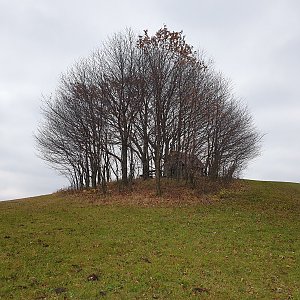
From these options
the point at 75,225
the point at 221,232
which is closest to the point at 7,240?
the point at 75,225

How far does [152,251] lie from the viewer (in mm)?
14875

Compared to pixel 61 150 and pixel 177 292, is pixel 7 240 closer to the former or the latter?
pixel 177 292

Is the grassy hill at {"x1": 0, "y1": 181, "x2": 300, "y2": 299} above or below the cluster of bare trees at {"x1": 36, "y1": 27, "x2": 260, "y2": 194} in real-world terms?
below

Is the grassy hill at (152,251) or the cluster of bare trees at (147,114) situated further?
the cluster of bare trees at (147,114)

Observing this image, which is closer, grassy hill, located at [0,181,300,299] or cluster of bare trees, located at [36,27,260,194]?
grassy hill, located at [0,181,300,299]

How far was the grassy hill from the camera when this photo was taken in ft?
35.7

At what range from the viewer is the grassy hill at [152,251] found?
10.9 meters

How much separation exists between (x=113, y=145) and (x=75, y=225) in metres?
16.9

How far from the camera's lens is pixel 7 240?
15.9 metres

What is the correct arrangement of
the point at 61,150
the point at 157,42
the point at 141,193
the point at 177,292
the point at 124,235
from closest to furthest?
the point at 177,292 → the point at 124,235 → the point at 141,193 → the point at 157,42 → the point at 61,150

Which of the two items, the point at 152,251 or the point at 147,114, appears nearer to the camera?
the point at 152,251

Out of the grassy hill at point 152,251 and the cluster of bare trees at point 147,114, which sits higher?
the cluster of bare trees at point 147,114

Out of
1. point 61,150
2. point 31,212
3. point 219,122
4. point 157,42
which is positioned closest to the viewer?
point 31,212

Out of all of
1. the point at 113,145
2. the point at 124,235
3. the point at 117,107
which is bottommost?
the point at 124,235
